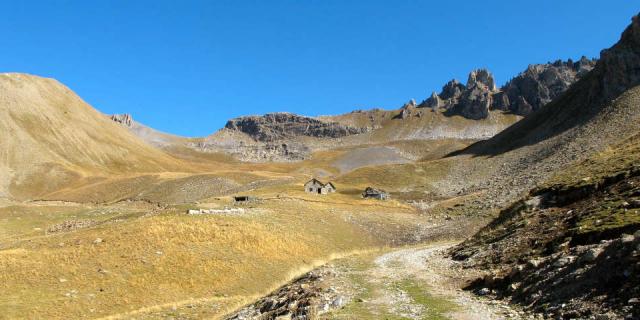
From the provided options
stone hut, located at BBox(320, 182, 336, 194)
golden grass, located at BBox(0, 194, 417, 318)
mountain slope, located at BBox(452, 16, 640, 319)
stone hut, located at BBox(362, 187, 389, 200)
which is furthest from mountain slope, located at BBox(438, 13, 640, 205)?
golden grass, located at BBox(0, 194, 417, 318)

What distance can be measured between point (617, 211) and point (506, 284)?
24.2 feet

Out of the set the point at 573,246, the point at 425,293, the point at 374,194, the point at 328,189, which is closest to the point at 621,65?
the point at 374,194

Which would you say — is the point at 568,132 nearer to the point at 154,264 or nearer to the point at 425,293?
the point at 154,264

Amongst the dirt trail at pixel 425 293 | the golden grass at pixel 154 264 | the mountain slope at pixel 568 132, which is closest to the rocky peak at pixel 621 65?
the mountain slope at pixel 568 132

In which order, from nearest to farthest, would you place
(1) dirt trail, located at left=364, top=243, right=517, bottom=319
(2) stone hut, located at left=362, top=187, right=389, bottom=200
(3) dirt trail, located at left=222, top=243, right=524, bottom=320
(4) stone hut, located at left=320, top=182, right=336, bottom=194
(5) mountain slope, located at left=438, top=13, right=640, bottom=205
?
(1) dirt trail, located at left=364, top=243, right=517, bottom=319
(3) dirt trail, located at left=222, top=243, right=524, bottom=320
(5) mountain slope, located at left=438, top=13, right=640, bottom=205
(2) stone hut, located at left=362, top=187, right=389, bottom=200
(4) stone hut, located at left=320, top=182, right=336, bottom=194

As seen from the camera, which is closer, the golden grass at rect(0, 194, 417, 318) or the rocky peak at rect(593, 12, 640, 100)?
the golden grass at rect(0, 194, 417, 318)

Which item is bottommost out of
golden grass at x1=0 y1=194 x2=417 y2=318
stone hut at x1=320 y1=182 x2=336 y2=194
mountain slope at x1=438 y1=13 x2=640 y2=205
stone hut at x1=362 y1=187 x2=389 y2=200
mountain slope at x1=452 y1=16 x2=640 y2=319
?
golden grass at x1=0 y1=194 x2=417 y2=318

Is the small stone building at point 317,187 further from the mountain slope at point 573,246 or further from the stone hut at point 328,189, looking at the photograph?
the mountain slope at point 573,246

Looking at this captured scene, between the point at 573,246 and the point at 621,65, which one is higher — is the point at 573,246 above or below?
below

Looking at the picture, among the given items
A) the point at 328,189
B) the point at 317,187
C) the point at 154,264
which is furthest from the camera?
the point at 328,189

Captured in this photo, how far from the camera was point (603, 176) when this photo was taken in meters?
28.1

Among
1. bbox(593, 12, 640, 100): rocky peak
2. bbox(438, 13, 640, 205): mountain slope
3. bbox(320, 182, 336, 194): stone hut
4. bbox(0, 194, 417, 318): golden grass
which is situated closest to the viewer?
bbox(0, 194, 417, 318): golden grass

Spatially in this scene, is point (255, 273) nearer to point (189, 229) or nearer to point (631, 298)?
point (189, 229)

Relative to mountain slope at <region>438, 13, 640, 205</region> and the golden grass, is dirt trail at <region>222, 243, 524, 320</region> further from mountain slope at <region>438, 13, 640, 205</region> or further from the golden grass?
mountain slope at <region>438, 13, 640, 205</region>
